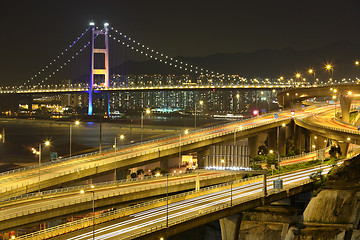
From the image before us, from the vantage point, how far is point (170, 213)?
3020 centimetres

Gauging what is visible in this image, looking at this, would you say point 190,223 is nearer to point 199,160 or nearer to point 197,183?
point 197,183

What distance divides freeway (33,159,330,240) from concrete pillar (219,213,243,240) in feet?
3.70

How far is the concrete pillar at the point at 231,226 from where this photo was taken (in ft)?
110

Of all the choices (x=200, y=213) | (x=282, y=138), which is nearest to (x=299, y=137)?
(x=282, y=138)

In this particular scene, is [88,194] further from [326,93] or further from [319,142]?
[326,93]

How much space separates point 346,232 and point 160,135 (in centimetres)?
5686

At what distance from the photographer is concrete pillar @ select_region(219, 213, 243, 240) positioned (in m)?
33.6

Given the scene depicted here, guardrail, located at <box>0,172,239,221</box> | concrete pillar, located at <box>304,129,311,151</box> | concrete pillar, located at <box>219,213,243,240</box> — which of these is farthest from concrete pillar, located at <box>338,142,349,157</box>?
concrete pillar, located at <box>219,213,243,240</box>

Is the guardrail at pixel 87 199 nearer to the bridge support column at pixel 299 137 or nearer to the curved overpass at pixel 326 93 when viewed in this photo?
the bridge support column at pixel 299 137

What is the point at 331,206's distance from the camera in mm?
35906

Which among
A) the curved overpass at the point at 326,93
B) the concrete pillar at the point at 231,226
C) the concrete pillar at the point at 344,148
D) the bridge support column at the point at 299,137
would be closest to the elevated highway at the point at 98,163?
the bridge support column at the point at 299,137

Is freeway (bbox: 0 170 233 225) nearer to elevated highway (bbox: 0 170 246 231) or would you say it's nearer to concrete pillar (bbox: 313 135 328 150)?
elevated highway (bbox: 0 170 246 231)

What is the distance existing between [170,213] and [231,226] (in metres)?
5.58

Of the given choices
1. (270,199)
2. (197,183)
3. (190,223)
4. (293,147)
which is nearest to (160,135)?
(293,147)
